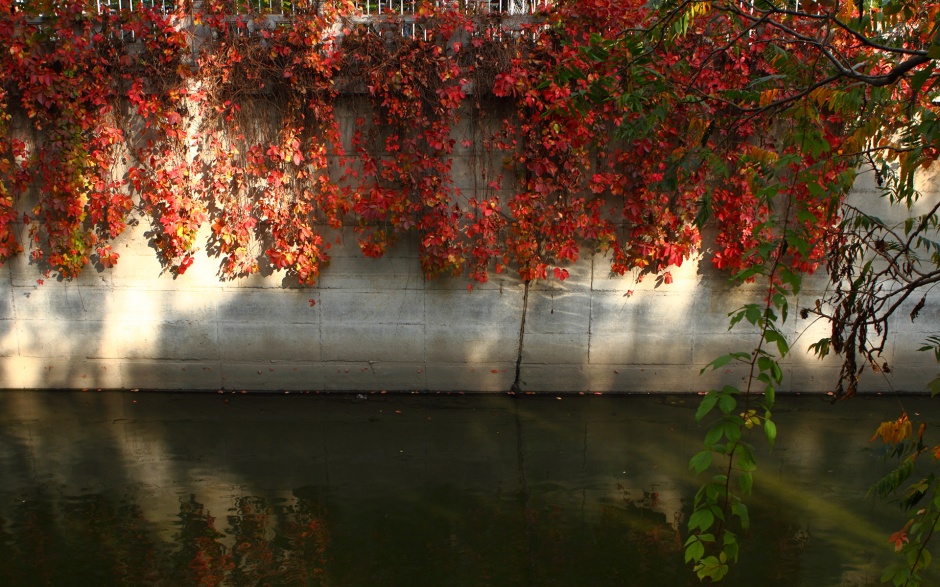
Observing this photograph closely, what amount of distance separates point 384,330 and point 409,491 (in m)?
1.81

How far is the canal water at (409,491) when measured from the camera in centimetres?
355

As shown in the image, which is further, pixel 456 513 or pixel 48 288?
pixel 48 288

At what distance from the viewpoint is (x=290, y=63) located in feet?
18.1

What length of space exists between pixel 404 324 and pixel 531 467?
1.71m

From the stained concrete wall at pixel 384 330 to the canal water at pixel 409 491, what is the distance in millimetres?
196

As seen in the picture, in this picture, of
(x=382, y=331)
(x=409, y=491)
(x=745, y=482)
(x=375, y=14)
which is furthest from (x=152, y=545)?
(x=375, y=14)

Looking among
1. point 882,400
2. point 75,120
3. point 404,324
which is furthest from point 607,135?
point 75,120

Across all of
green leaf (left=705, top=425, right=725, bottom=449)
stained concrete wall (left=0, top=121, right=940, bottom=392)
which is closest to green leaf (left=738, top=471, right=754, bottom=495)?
green leaf (left=705, top=425, right=725, bottom=449)

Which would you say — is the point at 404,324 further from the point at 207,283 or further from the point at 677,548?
the point at 677,548

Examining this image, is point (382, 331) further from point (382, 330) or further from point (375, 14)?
point (375, 14)

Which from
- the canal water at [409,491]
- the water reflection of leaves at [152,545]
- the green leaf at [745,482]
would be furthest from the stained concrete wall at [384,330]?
the green leaf at [745,482]

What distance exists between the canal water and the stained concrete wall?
0.64 feet

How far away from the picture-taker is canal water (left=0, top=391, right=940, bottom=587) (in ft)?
11.6

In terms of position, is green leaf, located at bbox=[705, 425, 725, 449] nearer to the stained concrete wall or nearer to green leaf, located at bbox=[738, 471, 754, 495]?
green leaf, located at bbox=[738, 471, 754, 495]
